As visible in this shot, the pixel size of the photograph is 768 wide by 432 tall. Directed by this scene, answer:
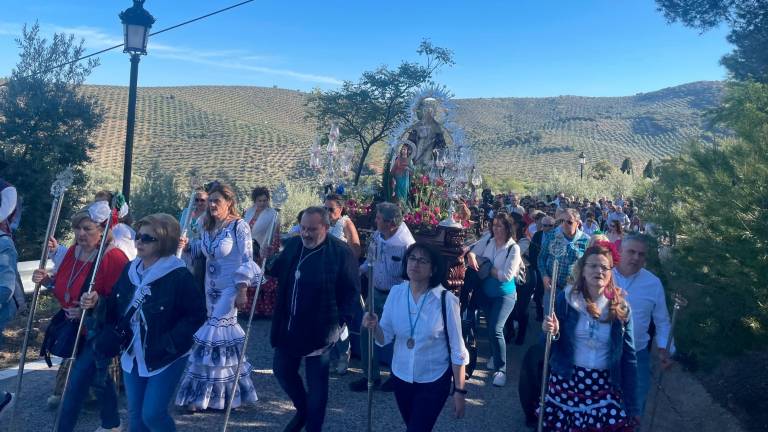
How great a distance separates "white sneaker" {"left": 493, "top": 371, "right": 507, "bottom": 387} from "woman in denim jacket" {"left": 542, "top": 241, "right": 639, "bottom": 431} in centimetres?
259

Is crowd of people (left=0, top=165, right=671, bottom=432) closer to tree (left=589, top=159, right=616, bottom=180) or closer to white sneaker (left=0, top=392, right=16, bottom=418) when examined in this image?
white sneaker (left=0, top=392, right=16, bottom=418)

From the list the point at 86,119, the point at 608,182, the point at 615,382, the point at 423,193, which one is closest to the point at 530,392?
the point at 615,382

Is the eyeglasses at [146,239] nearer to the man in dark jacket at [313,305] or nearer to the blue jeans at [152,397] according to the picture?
the blue jeans at [152,397]

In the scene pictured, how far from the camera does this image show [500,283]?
6.24 meters

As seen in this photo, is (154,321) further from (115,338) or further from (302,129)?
(302,129)

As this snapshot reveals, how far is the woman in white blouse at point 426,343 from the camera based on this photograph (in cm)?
356

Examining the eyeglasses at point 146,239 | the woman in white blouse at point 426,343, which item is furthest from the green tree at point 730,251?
the eyeglasses at point 146,239

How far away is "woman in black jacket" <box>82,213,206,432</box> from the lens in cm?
354

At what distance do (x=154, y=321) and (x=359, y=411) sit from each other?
7.71ft

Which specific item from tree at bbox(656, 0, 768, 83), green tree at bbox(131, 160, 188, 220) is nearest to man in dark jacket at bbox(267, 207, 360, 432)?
green tree at bbox(131, 160, 188, 220)

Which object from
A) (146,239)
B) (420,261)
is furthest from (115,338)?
(420,261)

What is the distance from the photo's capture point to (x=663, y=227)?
7.80m

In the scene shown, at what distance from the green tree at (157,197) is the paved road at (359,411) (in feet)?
28.3

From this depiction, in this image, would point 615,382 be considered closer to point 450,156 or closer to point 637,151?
point 450,156
